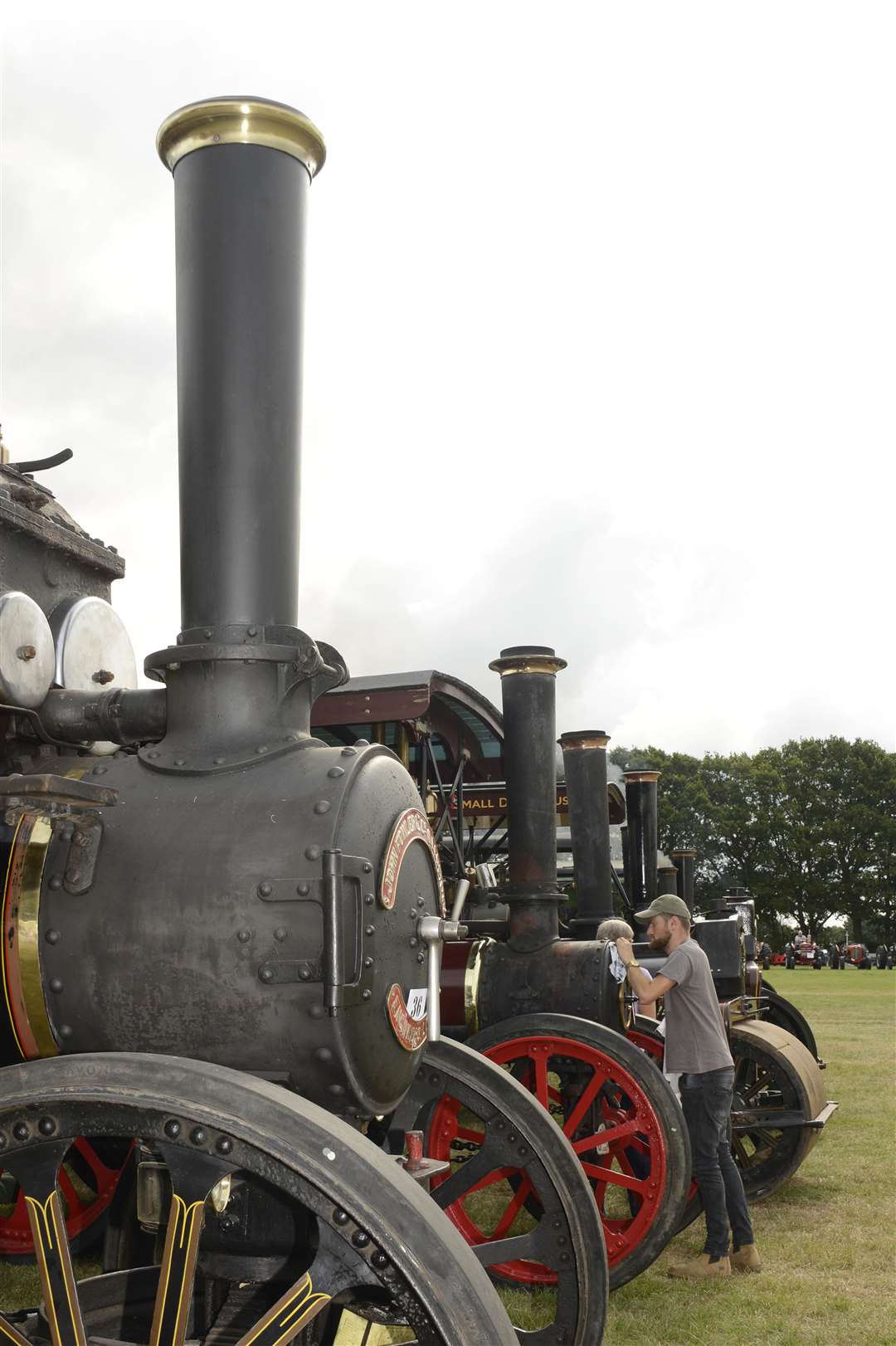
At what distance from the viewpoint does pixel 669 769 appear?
44250 mm

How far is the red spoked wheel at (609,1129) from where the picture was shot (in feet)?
12.9

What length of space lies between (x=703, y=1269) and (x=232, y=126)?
4.00 metres

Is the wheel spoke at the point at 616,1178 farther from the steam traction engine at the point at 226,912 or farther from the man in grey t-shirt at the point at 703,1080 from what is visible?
the steam traction engine at the point at 226,912

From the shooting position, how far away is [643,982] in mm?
4516

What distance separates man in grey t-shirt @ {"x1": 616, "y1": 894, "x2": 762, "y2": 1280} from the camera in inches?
172

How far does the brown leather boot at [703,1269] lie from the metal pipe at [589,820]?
2655mm

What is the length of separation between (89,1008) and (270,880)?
15.7 inches

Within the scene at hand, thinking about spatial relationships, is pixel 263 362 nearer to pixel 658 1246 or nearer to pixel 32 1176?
pixel 32 1176

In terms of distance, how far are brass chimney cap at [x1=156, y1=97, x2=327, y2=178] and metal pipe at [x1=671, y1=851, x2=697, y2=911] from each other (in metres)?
8.90

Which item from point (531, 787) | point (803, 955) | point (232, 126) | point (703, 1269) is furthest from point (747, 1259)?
point (803, 955)

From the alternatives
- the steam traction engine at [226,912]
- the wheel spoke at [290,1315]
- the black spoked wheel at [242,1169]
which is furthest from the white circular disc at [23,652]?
the wheel spoke at [290,1315]

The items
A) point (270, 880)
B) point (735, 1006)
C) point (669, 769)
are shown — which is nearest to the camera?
point (270, 880)

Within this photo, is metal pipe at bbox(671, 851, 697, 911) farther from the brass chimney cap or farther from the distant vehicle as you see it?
the distant vehicle

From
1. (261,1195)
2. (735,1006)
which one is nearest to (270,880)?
(261,1195)
